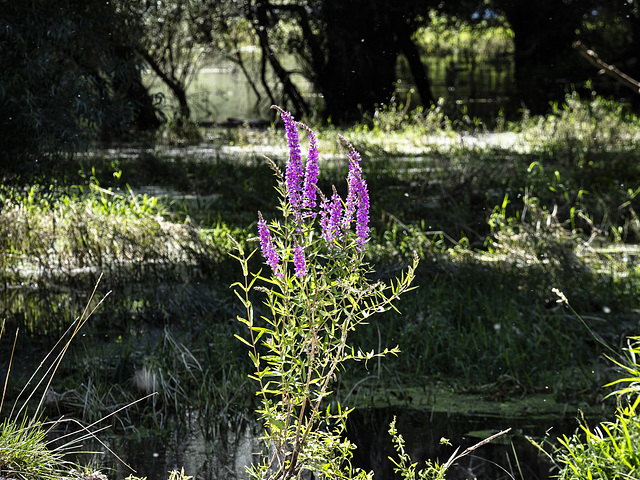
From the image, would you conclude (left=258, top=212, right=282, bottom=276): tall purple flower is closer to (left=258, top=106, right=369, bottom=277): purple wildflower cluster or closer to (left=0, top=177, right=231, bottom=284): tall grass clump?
(left=258, top=106, right=369, bottom=277): purple wildflower cluster

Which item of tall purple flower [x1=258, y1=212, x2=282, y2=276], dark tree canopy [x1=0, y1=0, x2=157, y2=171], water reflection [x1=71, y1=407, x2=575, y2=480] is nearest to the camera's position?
tall purple flower [x1=258, y1=212, x2=282, y2=276]

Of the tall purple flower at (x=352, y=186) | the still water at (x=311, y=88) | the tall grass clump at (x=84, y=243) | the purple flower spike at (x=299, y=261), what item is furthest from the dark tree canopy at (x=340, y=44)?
the purple flower spike at (x=299, y=261)

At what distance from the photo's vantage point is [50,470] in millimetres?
2209

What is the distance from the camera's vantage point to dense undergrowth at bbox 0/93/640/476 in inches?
155

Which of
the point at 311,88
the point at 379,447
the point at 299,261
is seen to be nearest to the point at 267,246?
the point at 299,261

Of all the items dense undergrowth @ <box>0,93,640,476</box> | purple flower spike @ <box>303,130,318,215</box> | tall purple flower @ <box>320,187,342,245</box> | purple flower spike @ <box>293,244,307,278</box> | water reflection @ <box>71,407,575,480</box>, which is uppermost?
purple flower spike @ <box>303,130,318,215</box>

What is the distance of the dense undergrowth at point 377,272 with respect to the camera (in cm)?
393

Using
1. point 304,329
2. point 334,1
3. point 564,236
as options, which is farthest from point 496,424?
point 334,1

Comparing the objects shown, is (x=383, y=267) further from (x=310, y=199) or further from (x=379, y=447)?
(x=310, y=199)

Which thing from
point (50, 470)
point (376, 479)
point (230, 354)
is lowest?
point (376, 479)

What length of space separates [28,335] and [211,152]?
4.62 metres

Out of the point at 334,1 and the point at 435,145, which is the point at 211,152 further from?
the point at 334,1

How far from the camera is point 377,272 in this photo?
4.86 metres

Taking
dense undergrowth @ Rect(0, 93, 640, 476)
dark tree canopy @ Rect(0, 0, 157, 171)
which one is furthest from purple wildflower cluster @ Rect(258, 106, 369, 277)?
Result: dark tree canopy @ Rect(0, 0, 157, 171)
